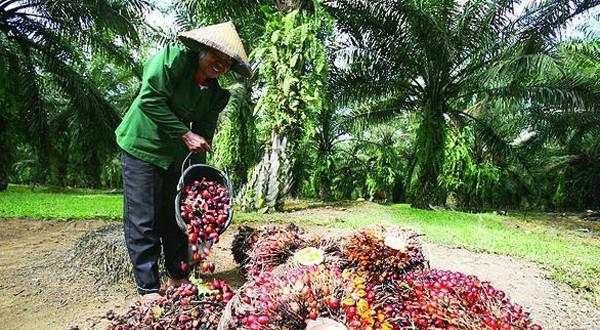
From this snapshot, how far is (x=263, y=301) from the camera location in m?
1.75

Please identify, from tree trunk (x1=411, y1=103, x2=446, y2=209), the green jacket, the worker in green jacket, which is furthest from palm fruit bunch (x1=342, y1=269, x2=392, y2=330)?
tree trunk (x1=411, y1=103, x2=446, y2=209)

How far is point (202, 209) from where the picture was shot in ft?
8.29

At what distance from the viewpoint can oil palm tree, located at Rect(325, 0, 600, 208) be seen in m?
8.80

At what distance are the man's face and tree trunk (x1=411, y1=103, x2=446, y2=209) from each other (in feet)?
25.7

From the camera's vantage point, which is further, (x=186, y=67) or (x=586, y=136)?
(x=586, y=136)

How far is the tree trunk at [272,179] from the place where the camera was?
8.09 metres

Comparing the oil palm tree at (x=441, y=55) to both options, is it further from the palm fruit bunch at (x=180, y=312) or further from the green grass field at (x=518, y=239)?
the palm fruit bunch at (x=180, y=312)

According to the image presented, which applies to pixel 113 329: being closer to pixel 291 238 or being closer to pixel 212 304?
pixel 212 304

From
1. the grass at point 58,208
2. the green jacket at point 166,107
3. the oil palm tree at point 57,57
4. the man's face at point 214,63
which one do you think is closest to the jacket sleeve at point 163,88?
the green jacket at point 166,107

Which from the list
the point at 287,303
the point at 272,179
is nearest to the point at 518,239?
the point at 272,179

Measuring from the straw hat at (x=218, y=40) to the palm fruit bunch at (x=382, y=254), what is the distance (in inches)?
45.8

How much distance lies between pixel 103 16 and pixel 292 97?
3473 mm

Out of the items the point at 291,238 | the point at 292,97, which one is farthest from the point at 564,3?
the point at 291,238

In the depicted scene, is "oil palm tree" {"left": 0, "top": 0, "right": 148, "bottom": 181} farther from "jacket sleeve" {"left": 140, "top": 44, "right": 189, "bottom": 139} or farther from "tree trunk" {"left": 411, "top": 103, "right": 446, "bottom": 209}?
"jacket sleeve" {"left": 140, "top": 44, "right": 189, "bottom": 139}
